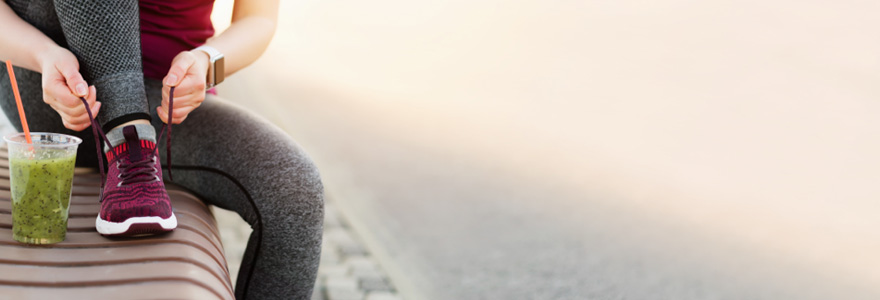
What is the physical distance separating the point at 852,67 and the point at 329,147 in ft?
8.38

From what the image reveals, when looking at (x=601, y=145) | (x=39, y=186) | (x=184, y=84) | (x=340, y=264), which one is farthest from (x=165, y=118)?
(x=601, y=145)

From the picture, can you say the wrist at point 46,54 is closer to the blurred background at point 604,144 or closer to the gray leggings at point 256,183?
the gray leggings at point 256,183

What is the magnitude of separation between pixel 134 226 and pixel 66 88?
27cm

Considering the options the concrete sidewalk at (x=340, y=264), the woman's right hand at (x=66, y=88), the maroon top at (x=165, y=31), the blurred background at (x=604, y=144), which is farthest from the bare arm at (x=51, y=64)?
the blurred background at (x=604, y=144)

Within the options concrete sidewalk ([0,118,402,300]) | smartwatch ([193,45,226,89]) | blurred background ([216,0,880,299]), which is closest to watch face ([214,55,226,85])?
smartwatch ([193,45,226,89])

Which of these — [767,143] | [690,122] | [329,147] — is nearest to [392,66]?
[329,147]

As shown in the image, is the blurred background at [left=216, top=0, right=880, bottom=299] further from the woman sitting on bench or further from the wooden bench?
the wooden bench

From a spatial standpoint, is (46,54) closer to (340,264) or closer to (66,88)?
(66,88)

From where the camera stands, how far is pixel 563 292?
222cm

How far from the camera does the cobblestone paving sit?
84.4 inches

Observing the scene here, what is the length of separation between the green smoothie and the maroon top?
0.48 meters

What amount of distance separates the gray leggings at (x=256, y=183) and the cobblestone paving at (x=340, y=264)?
74 centimetres

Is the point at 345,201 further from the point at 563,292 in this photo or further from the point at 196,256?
the point at 196,256

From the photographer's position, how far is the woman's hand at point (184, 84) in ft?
4.01
